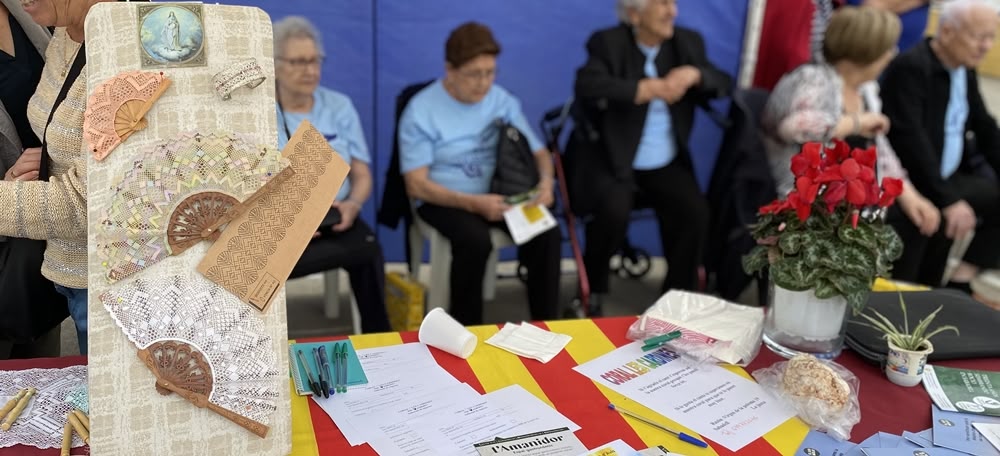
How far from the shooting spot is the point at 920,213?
318 centimetres

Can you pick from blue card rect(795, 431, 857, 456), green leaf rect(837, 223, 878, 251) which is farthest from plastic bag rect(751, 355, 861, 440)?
green leaf rect(837, 223, 878, 251)

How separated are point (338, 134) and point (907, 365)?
202 cm

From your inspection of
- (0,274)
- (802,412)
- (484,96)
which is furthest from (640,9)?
(0,274)

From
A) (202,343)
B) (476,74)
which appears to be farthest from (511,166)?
(202,343)

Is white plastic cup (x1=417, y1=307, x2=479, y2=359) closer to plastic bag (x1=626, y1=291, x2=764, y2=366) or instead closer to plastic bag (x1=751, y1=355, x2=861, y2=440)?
plastic bag (x1=626, y1=291, x2=764, y2=366)

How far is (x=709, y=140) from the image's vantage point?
3.80 m

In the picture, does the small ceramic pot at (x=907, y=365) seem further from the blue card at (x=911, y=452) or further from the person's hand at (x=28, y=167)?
the person's hand at (x=28, y=167)

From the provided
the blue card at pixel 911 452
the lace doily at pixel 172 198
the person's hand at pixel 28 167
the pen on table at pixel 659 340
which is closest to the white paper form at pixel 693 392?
the pen on table at pixel 659 340

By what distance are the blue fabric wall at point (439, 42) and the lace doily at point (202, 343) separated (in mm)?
2134

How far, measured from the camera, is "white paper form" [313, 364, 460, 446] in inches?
45.3

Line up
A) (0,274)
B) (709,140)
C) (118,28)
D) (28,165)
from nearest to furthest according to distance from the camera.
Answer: (118,28), (28,165), (0,274), (709,140)

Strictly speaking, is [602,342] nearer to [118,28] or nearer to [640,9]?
[118,28]

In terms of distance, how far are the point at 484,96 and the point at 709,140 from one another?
1.36 metres

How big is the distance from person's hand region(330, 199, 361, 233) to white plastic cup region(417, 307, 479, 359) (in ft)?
4.21
